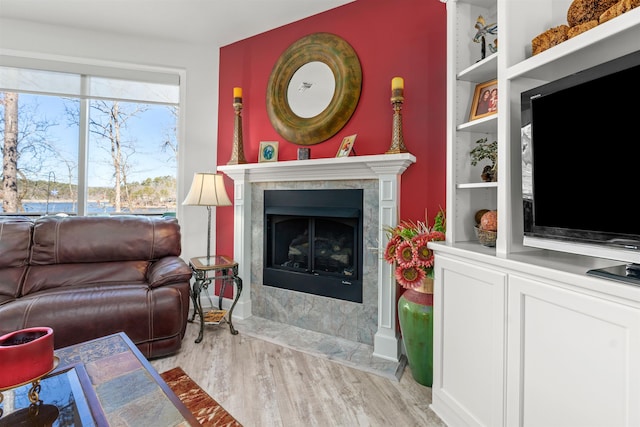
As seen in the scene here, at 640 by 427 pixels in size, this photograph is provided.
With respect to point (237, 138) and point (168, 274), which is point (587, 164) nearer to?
point (168, 274)

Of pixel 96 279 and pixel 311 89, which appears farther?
pixel 311 89

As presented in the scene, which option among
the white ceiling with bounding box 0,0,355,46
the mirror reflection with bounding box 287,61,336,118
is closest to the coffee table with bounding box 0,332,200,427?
the mirror reflection with bounding box 287,61,336,118

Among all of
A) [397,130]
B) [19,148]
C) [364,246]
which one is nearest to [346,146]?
[397,130]

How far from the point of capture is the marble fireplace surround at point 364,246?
7.66 ft

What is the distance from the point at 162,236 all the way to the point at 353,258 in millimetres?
1662

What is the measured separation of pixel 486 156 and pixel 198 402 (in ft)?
6.77

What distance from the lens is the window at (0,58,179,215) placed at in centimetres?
305

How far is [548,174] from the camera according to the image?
1223 mm

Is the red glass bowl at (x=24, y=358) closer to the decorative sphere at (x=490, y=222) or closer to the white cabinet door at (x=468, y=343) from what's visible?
the white cabinet door at (x=468, y=343)

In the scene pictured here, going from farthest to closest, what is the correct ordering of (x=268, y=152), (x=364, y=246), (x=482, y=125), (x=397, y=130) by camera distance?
(x=268, y=152), (x=364, y=246), (x=397, y=130), (x=482, y=125)

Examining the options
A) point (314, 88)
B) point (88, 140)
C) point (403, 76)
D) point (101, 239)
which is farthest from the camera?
point (88, 140)

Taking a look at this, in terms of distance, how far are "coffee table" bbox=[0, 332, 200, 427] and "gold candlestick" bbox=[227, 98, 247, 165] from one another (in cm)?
192

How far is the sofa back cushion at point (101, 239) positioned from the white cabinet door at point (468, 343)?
7.42ft

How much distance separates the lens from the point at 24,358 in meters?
1.04
